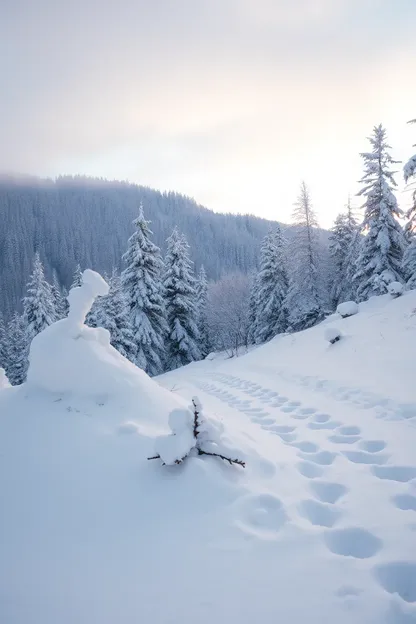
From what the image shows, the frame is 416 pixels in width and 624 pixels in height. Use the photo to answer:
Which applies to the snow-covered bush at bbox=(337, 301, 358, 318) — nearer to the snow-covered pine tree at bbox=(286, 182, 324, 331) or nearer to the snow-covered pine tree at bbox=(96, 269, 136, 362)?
the snow-covered pine tree at bbox=(286, 182, 324, 331)

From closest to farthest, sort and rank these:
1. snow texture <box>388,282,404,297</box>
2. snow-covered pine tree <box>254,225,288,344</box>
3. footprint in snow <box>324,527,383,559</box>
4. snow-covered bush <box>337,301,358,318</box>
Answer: footprint in snow <box>324,527,383,559</box>, snow texture <box>388,282,404,297</box>, snow-covered bush <box>337,301,358,318</box>, snow-covered pine tree <box>254,225,288,344</box>

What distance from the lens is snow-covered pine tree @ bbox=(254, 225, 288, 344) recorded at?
28.1 m

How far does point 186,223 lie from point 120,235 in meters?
28.9

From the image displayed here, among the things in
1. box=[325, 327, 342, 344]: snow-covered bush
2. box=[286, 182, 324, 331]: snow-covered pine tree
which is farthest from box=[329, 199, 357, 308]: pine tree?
box=[325, 327, 342, 344]: snow-covered bush

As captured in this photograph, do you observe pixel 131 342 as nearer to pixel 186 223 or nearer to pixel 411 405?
pixel 411 405

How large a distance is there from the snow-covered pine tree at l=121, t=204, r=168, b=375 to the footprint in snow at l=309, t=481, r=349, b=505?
19711 millimetres

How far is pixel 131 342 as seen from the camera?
21.2 m

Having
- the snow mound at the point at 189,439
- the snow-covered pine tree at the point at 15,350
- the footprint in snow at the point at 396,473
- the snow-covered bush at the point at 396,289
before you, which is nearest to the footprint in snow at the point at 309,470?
the footprint in snow at the point at 396,473

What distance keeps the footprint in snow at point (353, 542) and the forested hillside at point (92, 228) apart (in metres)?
87.9

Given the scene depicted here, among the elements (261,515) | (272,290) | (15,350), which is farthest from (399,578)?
(15,350)

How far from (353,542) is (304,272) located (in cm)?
2400

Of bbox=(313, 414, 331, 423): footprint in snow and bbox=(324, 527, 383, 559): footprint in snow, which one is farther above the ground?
bbox=(324, 527, 383, 559): footprint in snow

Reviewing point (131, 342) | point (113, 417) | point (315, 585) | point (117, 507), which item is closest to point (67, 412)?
point (113, 417)

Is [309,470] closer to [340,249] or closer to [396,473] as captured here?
[396,473]
